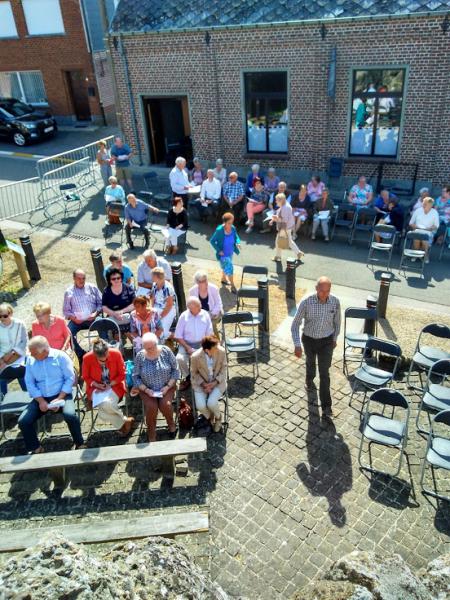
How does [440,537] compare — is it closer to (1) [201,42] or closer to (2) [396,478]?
(2) [396,478]

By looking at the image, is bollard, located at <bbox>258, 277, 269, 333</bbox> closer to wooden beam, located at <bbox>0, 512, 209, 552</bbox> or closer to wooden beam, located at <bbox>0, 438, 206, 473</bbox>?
wooden beam, located at <bbox>0, 438, 206, 473</bbox>

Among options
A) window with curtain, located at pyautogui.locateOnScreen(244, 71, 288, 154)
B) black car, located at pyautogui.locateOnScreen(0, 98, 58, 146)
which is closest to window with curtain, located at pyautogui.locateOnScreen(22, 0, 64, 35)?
black car, located at pyautogui.locateOnScreen(0, 98, 58, 146)

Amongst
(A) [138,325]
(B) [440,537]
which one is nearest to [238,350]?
(A) [138,325]

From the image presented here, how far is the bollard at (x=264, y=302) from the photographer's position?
883cm

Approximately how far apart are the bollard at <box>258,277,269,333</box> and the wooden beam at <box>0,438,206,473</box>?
129 inches

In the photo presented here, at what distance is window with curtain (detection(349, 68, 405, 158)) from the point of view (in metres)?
13.5

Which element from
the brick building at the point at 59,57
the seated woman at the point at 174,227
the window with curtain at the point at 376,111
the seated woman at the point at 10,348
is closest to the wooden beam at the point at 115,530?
the seated woman at the point at 10,348

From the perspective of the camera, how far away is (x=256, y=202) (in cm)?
1351

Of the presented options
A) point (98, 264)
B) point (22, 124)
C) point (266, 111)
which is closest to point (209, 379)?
point (98, 264)

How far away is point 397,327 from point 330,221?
16.1 ft

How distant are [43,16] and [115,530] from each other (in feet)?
82.8

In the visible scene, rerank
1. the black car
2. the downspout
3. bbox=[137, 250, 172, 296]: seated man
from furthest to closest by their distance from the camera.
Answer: the black car
the downspout
bbox=[137, 250, 172, 296]: seated man

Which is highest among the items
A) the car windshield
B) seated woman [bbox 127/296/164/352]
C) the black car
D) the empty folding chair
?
the car windshield

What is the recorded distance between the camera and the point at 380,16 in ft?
40.9
